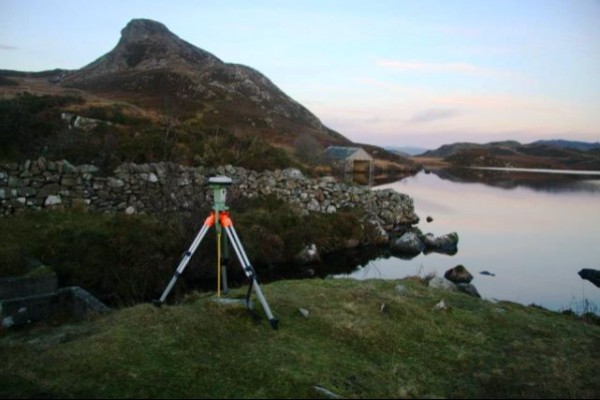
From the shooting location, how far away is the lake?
1414cm

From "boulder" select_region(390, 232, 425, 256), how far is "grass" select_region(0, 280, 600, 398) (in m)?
12.2

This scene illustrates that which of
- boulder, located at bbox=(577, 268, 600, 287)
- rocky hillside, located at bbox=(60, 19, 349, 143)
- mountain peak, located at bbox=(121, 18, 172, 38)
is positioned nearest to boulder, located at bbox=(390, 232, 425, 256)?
boulder, located at bbox=(577, 268, 600, 287)

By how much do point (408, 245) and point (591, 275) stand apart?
696 cm

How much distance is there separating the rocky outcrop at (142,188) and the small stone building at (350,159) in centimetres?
4011

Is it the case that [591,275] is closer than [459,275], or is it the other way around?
[459,275]

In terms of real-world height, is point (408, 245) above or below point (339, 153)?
below

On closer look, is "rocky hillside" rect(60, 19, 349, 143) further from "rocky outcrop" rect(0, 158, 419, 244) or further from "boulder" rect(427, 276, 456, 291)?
"boulder" rect(427, 276, 456, 291)

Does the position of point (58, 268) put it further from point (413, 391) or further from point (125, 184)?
point (413, 391)

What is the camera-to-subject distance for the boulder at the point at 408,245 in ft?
63.7

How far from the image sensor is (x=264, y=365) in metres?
4.59

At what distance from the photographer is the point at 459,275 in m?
14.8

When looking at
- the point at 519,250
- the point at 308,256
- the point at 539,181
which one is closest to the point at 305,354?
the point at 308,256

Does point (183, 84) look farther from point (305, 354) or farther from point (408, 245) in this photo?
point (305, 354)

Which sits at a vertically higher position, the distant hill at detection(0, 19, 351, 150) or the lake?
the distant hill at detection(0, 19, 351, 150)
